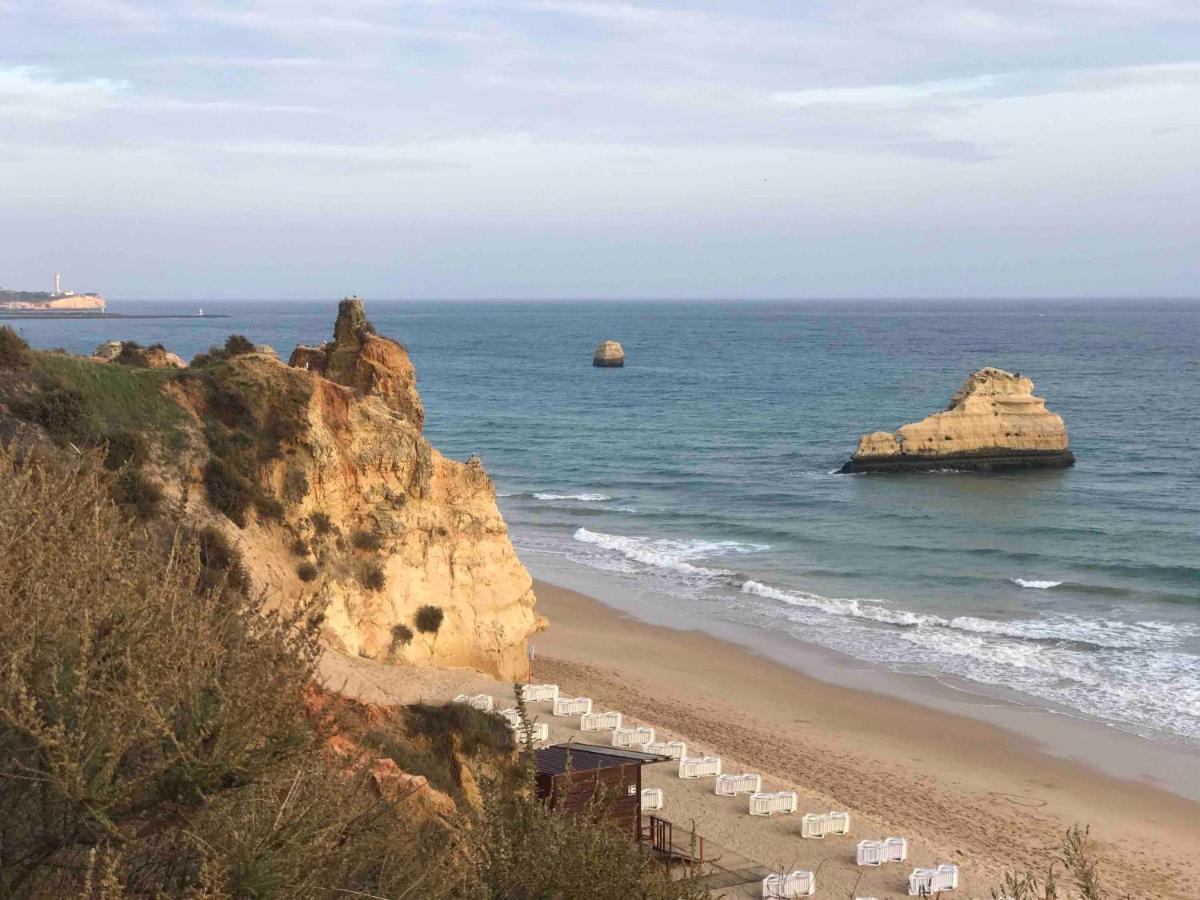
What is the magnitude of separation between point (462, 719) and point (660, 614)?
19209mm

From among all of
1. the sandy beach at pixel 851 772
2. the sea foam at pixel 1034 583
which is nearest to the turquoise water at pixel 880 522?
the sea foam at pixel 1034 583

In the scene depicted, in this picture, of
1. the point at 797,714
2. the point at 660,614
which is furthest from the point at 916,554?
the point at 797,714

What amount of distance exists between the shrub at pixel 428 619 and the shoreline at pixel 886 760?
14.4ft

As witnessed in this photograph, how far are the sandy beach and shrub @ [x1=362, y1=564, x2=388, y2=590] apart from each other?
94.3 inches

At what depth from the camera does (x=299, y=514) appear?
25.6m

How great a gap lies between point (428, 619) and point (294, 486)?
394cm

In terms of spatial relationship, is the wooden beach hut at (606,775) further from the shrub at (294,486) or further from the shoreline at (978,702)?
the shoreline at (978,702)

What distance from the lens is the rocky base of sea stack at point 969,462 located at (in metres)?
61.2

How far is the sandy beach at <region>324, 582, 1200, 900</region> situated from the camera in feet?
66.8

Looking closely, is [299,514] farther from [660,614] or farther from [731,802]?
[660,614]

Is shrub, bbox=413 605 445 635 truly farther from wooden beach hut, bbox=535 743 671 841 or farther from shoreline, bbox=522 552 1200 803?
wooden beach hut, bbox=535 743 671 841

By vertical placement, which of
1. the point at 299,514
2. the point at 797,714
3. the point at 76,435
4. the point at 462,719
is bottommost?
the point at 797,714

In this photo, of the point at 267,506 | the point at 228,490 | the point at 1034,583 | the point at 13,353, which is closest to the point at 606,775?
the point at 267,506

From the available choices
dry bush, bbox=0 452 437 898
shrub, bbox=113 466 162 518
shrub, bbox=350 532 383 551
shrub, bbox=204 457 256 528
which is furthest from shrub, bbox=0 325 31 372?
dry bush, bbox=0 452 437 898
